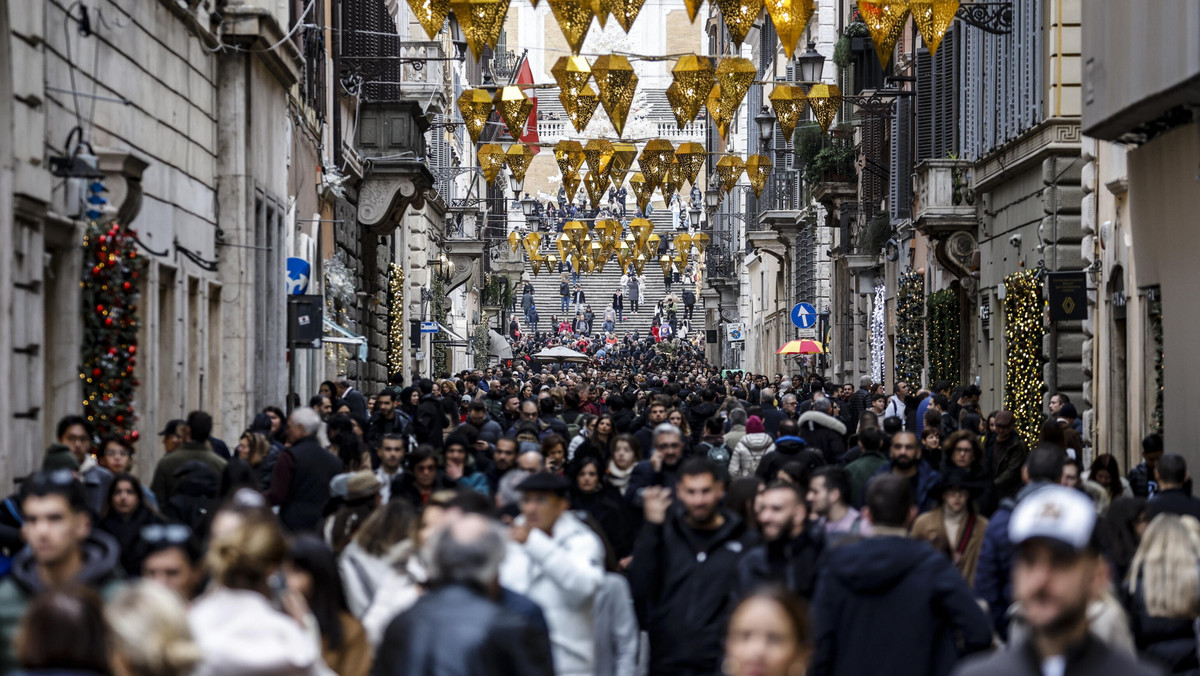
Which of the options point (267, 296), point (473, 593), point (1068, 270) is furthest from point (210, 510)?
point (1068, 270)

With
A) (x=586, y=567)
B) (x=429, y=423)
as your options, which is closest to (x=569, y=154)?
(x=429, y=423)

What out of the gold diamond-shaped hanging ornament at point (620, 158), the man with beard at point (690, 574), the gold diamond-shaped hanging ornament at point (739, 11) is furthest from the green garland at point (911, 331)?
the man with beard at point (690, 574)

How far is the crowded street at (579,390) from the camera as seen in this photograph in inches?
243

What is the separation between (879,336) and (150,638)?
1557 inches

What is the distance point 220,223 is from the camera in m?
23.8

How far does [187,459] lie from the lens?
43.3 ft

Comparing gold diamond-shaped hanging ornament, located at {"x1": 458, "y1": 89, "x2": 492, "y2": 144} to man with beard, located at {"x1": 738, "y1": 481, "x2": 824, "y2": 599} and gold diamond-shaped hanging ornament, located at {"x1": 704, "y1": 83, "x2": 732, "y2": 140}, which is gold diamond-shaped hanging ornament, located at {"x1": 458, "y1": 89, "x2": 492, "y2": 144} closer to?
gold diamond-shaped hanging ornament, located at {"x1": 704, "y1": 83, "x2": 732, "y2": 140}

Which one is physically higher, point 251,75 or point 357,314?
point 251,75

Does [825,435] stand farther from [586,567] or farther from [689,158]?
[689,158]

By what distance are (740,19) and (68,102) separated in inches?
315

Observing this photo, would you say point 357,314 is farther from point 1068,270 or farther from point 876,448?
point 876,448

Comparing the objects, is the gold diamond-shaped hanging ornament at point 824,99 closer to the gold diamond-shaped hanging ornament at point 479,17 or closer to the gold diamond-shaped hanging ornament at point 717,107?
the gold diamond-shaped hanging ornament at point 717,107

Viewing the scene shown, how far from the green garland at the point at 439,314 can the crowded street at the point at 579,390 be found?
0.93m

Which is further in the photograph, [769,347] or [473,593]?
[769,347]
